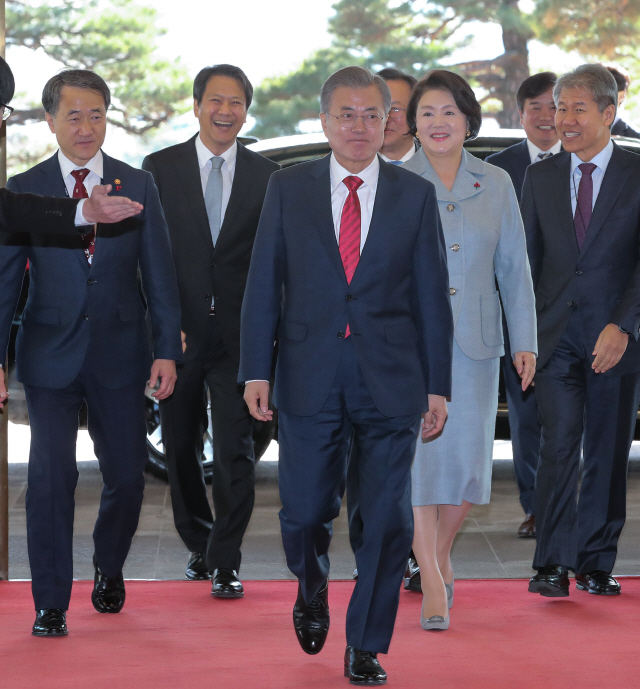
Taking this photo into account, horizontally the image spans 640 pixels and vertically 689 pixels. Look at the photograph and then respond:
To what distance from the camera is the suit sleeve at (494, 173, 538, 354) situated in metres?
4.20

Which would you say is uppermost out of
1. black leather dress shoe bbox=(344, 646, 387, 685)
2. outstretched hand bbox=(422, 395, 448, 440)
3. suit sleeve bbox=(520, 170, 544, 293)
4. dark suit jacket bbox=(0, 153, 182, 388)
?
suit sleeve bbox=(520, 170, 544, 293)

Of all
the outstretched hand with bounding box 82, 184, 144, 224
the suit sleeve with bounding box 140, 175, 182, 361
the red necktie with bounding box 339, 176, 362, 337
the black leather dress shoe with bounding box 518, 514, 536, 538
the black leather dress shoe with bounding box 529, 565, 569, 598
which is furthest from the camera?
the black leather dress shoe with bounding box 518, 514, 536, 538

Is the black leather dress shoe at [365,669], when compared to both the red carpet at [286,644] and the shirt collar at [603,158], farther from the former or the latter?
the shirt collar at [603,158]

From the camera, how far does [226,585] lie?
445cm

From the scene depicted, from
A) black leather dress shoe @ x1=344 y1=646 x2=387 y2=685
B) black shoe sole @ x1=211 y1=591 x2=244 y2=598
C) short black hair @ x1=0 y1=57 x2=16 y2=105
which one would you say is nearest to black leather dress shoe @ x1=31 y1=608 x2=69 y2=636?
black shoe sole @ x1=211 y1=591 x2=244 y2=598

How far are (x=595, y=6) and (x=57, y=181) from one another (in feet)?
58.6

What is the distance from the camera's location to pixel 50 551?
3936 millimetres

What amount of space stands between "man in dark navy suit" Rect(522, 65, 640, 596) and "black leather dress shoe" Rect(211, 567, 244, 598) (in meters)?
1.08

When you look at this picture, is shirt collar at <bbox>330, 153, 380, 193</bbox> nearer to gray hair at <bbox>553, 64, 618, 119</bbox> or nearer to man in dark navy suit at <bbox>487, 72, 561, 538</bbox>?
gray hair at <bbox>553, 64, 618, 119</bbox>

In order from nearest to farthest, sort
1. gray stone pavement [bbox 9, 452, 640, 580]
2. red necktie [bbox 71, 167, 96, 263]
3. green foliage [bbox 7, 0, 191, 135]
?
red necktie [bbox 71, 167, 96, 263] → gray stone pavement [bbox 9, 452, 640, 580] → green foliage [bbox 7, 0, 191, 135]

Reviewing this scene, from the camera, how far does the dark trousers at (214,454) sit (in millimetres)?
4555

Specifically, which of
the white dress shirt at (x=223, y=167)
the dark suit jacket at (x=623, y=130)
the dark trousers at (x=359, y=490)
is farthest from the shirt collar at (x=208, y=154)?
the dark suit jacket at (x=623, y=130)

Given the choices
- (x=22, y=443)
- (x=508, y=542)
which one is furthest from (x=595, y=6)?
(x=508, y=542)

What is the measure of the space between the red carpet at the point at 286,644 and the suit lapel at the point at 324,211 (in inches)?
46.4
